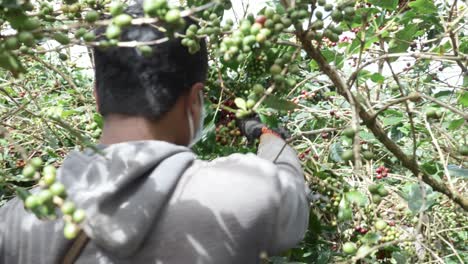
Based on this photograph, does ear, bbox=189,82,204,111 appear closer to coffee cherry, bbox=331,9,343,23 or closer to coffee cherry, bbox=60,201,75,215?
coffee cherry, bbox=331,9,343,23

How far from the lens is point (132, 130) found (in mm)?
1496

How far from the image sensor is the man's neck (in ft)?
4.89

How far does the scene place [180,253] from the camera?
142 cm

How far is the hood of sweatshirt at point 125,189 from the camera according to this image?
4.50ft

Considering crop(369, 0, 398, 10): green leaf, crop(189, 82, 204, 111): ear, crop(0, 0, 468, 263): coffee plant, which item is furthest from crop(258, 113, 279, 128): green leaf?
crop(369, 0, 398, 10): green leaf

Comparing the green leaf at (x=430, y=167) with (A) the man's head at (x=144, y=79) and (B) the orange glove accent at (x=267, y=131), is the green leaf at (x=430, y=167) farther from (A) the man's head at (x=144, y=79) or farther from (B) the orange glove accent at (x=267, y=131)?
(A) the man's head at (x=144, y=79)

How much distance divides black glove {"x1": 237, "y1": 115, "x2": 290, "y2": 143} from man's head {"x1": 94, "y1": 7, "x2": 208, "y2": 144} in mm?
485

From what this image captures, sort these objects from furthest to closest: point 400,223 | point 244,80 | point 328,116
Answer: point 328,116
point 400,223
point 244,80

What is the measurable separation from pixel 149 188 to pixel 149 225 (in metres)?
0.09

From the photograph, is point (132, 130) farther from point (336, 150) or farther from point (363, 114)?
point (336, 150)

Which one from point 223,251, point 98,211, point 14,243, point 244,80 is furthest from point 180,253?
point 244,80

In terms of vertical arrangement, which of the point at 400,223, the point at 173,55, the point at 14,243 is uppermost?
the point at 173,55

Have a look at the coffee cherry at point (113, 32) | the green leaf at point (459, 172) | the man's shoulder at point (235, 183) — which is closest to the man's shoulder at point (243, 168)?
the man's shoulder at point (235, 183)

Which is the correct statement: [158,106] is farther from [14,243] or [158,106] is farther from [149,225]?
[14,243]
